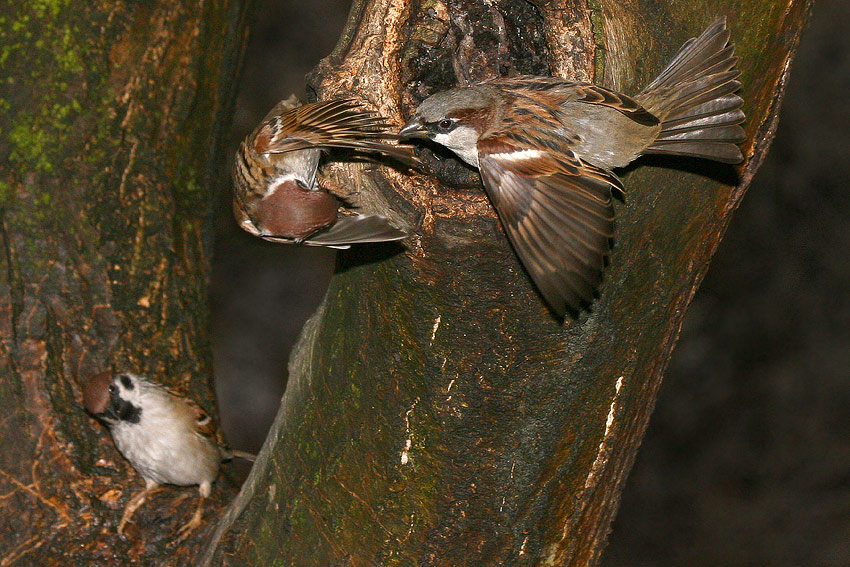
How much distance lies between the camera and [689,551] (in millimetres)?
6566

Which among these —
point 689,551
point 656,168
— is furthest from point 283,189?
point 689,551

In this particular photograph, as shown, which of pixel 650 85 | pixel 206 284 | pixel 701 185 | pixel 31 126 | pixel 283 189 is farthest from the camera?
pixel 206 284

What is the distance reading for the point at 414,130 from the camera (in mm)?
2068

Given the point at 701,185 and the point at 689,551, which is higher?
the point at 701,185

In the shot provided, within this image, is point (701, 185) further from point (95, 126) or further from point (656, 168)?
point (95, 126)

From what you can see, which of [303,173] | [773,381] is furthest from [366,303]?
[773,381]

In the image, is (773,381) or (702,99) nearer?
(702,99)

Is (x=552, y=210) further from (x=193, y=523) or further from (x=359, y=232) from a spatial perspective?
(x=193, y=523)

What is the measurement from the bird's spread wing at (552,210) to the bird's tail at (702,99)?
23 cm

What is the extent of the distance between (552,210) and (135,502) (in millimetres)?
1911

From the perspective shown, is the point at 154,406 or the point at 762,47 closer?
the point at 762,47

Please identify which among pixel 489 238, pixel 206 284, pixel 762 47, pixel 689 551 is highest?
pixel 762 47

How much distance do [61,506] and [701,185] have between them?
2.29 meters

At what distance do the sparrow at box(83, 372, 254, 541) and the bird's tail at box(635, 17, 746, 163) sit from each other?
1.96 m
